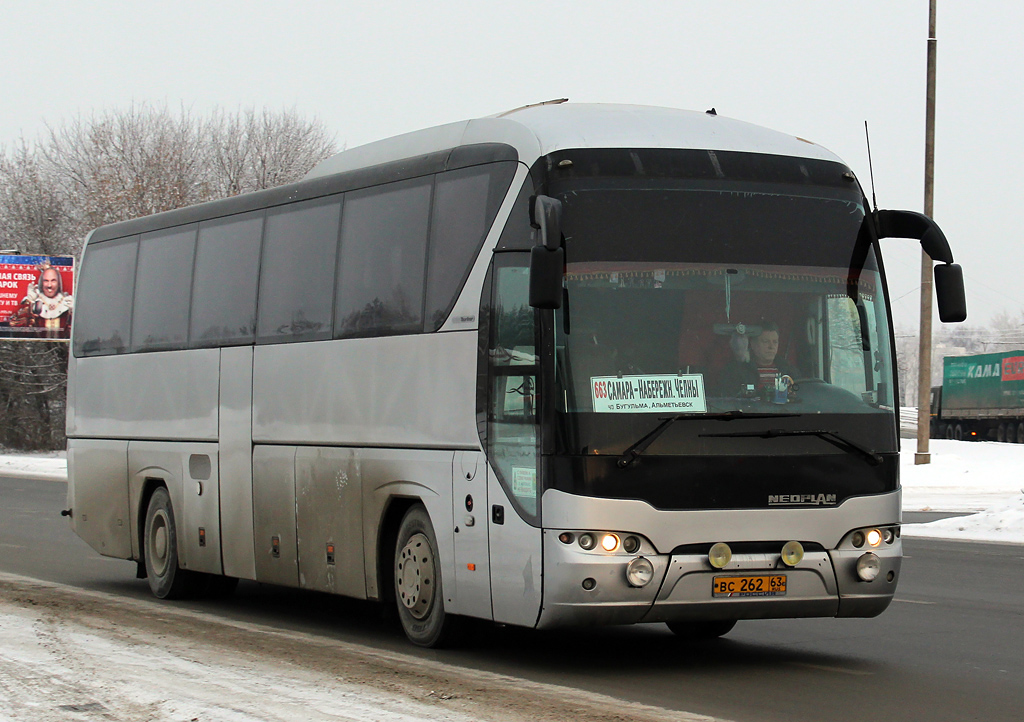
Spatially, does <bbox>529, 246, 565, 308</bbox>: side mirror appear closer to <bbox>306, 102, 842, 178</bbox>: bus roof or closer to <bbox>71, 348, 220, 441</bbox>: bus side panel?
<bbox>306, 102, 842, 178</bbox>: bus roof

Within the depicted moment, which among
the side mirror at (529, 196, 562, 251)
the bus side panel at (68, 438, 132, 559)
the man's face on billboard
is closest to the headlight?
the side mirror at (529, 196, 562, 251)

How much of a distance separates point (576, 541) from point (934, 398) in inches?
2704

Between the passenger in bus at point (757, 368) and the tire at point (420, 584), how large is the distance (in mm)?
2304

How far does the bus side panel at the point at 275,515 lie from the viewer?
11.7 meters

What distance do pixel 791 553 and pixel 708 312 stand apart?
1481 millimetres

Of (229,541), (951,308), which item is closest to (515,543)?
(951,308)

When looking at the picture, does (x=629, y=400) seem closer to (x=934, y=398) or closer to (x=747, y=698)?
(x=747, y=698)

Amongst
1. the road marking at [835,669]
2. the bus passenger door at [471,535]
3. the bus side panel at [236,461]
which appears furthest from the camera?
the bus side panel at [236,461]

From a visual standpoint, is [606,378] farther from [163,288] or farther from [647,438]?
[163,288]

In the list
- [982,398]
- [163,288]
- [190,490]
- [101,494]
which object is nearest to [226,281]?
[163,288]

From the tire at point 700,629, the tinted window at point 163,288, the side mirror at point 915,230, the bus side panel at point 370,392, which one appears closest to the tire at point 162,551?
the tinted window at point 163,288

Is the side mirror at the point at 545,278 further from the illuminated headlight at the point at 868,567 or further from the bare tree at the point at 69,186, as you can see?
the bare tree at the point at 69,186

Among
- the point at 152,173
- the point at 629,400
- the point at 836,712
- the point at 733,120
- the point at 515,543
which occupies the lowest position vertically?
the point at 836,712

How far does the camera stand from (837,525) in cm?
898
